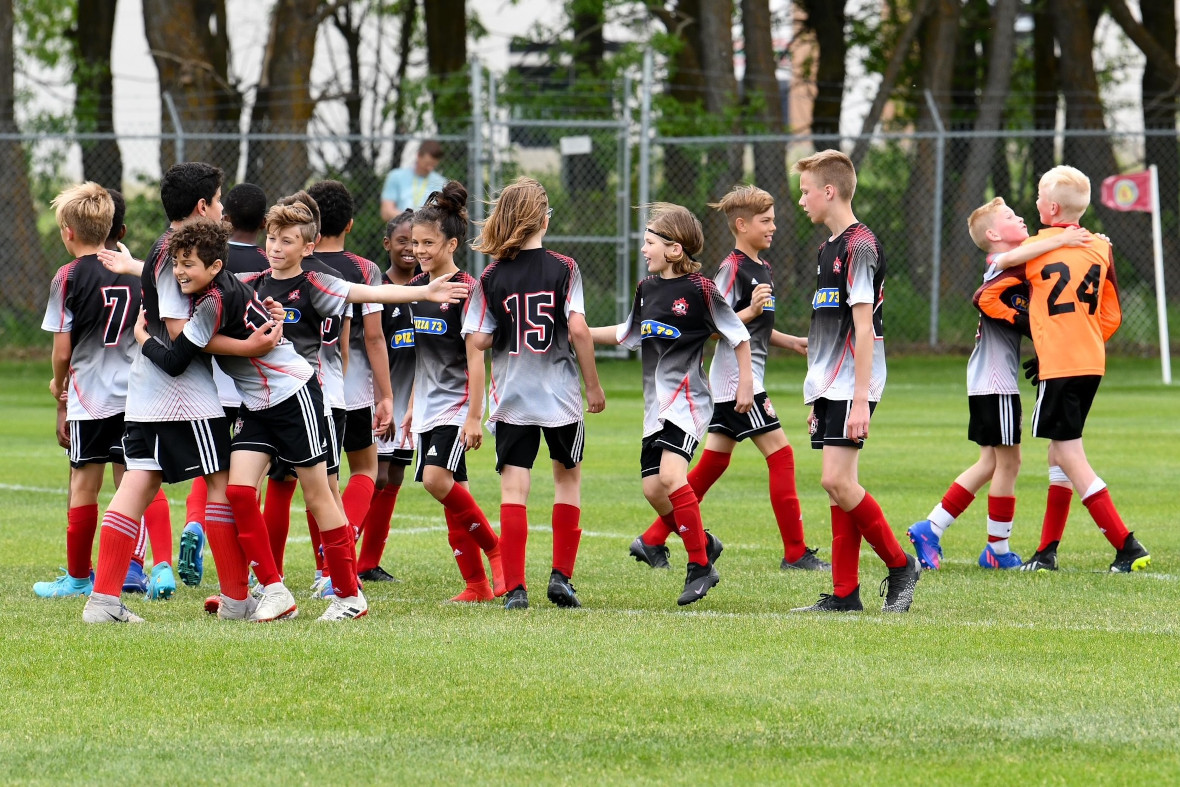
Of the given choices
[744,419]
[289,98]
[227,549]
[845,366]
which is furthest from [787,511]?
[289,98]

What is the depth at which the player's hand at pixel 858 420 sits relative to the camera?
20.2 ft

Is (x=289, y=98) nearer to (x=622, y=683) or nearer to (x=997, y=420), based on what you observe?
(x=997, y=420)

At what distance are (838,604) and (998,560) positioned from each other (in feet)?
5.65

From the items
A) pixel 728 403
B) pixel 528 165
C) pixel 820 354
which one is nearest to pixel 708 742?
pixel 820 354

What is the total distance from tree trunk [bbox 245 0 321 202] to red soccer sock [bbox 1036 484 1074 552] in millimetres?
16964

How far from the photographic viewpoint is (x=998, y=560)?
25.9ft

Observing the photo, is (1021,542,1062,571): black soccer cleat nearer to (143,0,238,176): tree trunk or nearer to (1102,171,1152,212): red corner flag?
(1102,171,1152,212): red corner flag

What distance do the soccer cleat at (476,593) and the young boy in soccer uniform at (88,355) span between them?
167cm

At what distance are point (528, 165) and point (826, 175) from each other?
15.9 meters

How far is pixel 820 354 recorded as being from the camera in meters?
6.53

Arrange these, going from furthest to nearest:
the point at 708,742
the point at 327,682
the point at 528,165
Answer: the point at 528,165, the point at 327,682, the point at 708,742

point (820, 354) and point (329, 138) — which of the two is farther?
point (329, 138)

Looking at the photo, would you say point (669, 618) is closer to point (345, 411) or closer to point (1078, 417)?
point (345, 411)

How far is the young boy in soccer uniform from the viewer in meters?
6.98
